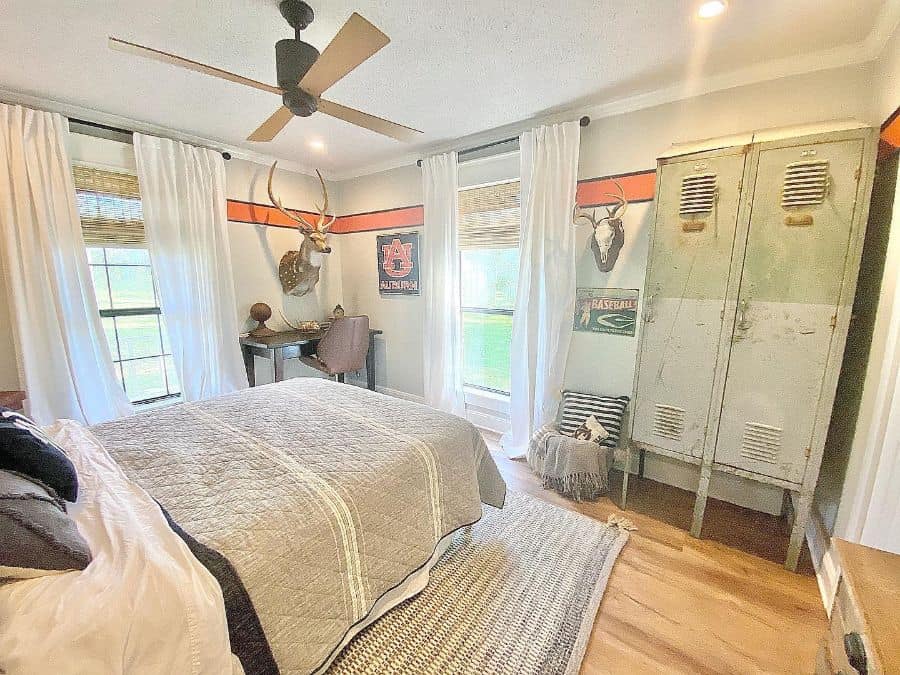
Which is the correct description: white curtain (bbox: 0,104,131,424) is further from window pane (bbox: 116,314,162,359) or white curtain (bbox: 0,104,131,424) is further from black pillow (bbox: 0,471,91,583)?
black pillow (bbox: 0,471,91,583)

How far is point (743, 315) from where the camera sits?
72.0 inches

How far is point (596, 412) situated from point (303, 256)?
295cm

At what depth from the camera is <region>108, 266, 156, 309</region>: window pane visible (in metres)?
2.99

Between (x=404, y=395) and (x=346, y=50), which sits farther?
(x=404, y=395)

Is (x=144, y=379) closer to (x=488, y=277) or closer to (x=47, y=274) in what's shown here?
(x=47, y=274)

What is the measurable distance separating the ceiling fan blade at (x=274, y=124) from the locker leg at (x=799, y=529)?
2.99m

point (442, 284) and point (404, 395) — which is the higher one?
point (442, 284)

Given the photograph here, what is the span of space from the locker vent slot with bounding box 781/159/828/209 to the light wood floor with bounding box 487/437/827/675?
169 cm

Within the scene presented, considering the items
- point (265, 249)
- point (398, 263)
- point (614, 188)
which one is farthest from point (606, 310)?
point (265, 249)

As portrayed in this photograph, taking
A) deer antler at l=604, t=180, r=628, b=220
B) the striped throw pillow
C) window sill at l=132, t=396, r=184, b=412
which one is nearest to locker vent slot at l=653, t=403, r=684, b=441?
the striped throw pillow

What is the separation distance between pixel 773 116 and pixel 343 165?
135 inches

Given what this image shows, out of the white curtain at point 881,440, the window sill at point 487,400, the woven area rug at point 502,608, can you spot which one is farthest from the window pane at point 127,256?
the white curtain at point 881,440

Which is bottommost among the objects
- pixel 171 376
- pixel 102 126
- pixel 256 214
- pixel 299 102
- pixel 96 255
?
pixel 171 376

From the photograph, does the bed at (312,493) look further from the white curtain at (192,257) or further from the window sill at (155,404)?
Answer: the window sill at (155,404)
